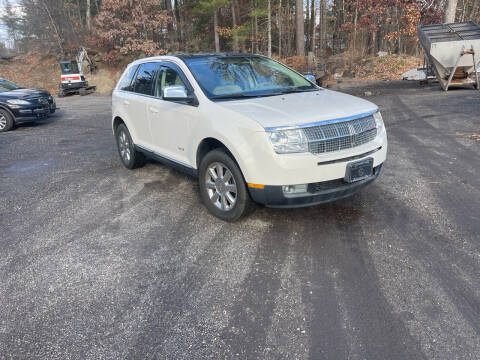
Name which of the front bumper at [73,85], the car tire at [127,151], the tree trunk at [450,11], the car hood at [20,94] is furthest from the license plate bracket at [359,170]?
the front bumper at [73,85]

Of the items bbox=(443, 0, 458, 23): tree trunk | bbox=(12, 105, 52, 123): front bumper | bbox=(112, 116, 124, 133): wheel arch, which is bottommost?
bbox=(12, 105, 52, 123): front bumper

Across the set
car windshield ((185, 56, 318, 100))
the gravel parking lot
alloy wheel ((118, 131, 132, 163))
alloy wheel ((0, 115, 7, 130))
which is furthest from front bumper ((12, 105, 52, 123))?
car windshield ((185, 56, 318, 100))

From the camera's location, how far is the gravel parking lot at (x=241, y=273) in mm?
2455

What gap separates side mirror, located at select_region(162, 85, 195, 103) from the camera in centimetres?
415

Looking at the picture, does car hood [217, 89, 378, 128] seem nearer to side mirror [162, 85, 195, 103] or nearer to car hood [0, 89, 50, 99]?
side mirror [162, 85, 195, 103]

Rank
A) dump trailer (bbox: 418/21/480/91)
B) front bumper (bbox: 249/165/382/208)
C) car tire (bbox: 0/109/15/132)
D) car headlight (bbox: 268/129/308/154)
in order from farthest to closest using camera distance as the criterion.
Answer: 1. dump trailer (bbox: 418/21/480/91)
2. car tire (bbox: 0/109/15/132)
3. front bumper (bbox: 249/165/382/208)
4. car headlight (bbox: 268/129/308/154)

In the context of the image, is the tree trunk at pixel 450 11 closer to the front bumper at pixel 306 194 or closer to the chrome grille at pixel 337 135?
the chrome grille at pixel 337 135

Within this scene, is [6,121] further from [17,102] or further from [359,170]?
[359,170]

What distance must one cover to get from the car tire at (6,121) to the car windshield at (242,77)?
9.57 m

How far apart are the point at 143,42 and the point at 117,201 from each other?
90.0 ft

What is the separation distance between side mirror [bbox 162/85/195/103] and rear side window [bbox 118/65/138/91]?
1.96 m

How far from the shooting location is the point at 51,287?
316cm

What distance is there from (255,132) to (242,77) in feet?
4.75

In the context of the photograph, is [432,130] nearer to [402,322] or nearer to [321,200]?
[321,200]
